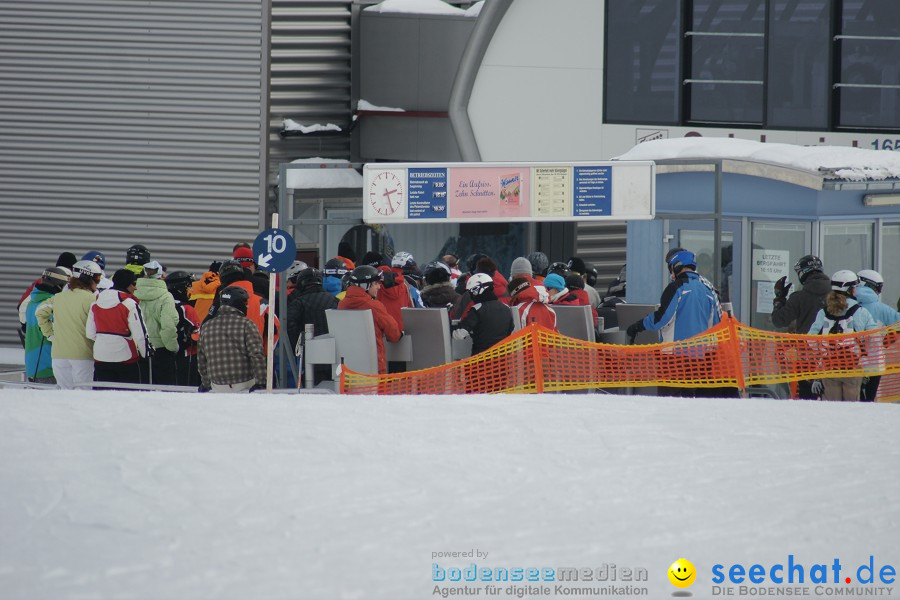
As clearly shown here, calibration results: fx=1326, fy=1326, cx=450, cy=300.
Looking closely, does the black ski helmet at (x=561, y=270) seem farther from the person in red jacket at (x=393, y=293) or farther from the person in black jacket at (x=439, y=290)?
the person in red jacket at (x=393, y=293)

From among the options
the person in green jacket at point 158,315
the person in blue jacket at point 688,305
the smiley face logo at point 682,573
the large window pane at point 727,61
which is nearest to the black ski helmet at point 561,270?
the person in blue jacket at point 688,305

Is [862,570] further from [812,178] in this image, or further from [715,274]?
[812,178]

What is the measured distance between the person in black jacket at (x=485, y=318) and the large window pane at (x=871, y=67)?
1108 cm

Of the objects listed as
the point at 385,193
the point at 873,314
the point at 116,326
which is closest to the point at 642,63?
the point at 385,193

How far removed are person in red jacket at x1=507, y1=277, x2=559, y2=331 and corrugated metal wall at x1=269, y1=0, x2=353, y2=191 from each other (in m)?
9.51

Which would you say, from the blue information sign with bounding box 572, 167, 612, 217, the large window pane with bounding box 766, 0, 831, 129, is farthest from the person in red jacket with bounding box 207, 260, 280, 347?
the large window pane with bounding box 766, 0, 831, 129

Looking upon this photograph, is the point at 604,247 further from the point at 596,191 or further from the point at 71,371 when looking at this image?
the point at 71,371

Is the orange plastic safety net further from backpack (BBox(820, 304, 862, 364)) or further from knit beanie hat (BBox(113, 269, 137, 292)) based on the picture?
knit beanie hat (BBox(113, 269, 137, 292))

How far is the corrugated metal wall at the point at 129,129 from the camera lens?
18.5 m

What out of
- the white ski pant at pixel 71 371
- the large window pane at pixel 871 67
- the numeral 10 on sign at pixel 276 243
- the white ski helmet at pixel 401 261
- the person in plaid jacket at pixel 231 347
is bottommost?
the white ski pant at pixel 71 371

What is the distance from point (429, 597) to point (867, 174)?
9.59 meters

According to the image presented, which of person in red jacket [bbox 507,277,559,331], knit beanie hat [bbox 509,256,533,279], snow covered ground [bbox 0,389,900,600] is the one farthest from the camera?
knit beanie hat [bbox 509,256,533,279]

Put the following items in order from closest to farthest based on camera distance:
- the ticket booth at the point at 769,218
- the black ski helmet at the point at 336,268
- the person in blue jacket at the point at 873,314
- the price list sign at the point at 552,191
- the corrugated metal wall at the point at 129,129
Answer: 1. the person in blue jacket at the point at 873,314
2. the price list sign at the point at 552,191
3. the black ski helmet at the point at 336,268
4. the ticket booth at the point at 769,218
5. the corrugated metal wall at the point at 129,129

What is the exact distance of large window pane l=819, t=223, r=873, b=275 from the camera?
46.2ft
